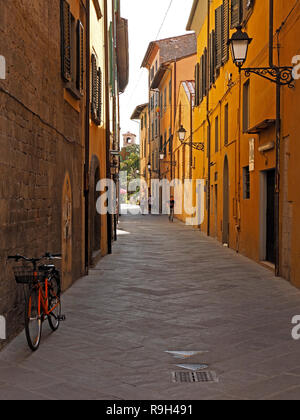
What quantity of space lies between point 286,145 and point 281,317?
438cm

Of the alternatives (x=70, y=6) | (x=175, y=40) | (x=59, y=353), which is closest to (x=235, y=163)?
(x=70, y=6)

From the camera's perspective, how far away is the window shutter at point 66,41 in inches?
366

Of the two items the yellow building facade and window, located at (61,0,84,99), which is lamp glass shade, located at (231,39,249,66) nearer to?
the yellow building facade

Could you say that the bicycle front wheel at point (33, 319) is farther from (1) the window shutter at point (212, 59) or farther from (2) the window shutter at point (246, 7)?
(1) the window shutter at point (212, 59)

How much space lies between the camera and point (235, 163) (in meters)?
16.7

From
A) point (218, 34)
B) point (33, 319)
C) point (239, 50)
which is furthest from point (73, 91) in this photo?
point (218, 34)

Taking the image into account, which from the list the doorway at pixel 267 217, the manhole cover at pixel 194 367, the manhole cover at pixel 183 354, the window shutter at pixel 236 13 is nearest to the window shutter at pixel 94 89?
the doorway at pixel 267 217

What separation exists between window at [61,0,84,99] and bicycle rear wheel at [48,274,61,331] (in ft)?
12.1

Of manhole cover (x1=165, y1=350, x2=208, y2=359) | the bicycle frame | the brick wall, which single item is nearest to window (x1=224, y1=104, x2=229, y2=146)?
the brick wall

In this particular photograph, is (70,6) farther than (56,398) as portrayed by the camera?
Yes

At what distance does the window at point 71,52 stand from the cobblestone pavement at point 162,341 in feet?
11.0

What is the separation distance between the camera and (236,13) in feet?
53.6

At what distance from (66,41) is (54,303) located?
4.66 meters
